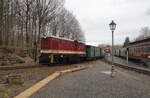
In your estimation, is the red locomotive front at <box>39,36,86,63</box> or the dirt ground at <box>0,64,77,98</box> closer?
the dirt ground at <box>0,64,77,98</box>

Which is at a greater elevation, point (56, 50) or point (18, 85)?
point (56, 50)

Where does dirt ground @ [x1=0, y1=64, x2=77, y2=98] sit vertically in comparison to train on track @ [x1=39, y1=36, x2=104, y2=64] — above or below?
below

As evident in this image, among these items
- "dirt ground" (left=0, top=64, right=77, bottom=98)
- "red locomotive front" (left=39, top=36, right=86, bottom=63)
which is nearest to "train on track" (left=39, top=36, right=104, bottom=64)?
"red locomotive front" (left=39, top=36, right=86, bottom=63)

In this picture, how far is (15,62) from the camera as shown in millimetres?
21219

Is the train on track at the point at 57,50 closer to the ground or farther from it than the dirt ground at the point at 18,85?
farther from it

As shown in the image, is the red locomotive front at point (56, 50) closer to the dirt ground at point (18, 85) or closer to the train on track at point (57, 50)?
the train on track at point (57, 50)

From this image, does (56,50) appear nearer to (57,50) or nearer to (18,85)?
(57,50)

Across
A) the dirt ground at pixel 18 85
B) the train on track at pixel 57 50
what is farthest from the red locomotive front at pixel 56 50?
the dirt ground at pixel 18 85

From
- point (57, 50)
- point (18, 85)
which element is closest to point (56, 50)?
point (57, 50)

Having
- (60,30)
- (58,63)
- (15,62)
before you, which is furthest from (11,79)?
(60,30)

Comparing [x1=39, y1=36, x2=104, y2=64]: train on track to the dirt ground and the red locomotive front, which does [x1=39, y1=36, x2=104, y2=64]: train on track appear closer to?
the red locomotive front

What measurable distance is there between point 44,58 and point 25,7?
678 inches

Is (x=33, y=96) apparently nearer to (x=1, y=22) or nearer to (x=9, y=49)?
(x=9, y=49)

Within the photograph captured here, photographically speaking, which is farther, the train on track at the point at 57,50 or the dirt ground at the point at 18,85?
the train on track at the point at 57,50
